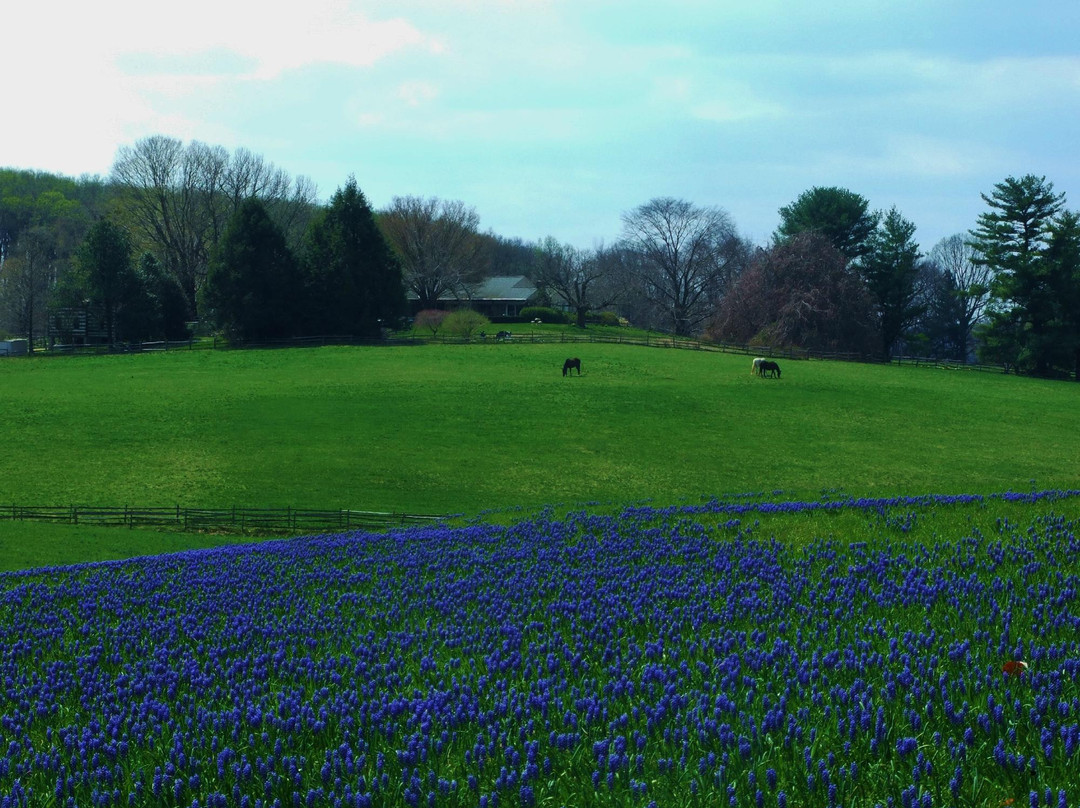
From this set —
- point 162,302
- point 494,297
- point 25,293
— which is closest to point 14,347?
point 25,293

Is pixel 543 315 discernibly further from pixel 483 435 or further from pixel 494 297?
pixel 483 435

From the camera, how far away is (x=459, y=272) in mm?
132750

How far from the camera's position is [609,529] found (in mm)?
17484

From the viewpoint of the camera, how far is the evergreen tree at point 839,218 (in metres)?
113

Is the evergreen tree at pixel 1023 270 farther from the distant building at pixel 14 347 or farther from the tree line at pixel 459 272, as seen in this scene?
the distant building at pixel 14 347

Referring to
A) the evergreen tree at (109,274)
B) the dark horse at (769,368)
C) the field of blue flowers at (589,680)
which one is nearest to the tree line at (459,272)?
the evergreen tree at (109,274)

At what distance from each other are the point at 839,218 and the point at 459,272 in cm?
5185

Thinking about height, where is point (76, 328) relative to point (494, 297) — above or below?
below

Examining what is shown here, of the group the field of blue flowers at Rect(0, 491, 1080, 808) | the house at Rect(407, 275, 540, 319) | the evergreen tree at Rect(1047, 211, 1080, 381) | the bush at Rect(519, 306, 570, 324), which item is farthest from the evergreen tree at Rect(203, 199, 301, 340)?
the field of blue flowers at Rect(0, 491, 1080, 808)

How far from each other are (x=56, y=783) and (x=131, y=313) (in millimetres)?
91085

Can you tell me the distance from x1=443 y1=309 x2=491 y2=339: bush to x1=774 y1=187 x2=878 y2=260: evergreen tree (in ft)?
139

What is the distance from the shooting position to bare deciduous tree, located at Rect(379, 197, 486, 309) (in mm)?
129625

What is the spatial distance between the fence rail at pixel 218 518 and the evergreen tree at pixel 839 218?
92.6 metres

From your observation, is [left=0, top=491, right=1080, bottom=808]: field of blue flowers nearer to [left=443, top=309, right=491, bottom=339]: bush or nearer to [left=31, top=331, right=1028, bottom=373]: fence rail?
[left=31, top=331, right=1028, bottom=373]: fence rail
